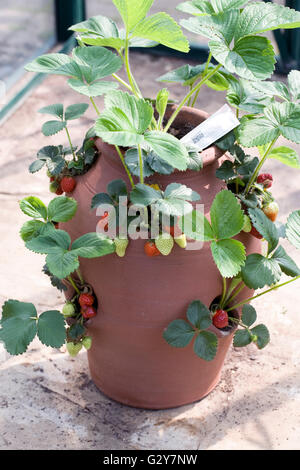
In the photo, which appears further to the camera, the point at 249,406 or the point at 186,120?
the point at 249,406

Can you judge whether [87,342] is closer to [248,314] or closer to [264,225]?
[248,314]

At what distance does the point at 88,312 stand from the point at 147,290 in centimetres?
16

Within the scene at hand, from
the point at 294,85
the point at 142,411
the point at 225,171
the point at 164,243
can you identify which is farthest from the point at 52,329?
the point at 294,85

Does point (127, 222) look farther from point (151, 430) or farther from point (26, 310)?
point (151, 430)

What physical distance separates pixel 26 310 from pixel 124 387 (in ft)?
1.17

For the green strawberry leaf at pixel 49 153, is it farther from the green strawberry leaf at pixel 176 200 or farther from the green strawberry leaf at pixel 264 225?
A: the green strawberry leaf at pixel 264 225

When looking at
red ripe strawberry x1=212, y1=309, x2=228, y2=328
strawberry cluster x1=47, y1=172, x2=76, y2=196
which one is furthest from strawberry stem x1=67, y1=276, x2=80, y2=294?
red ripe strawberry x1=212, y1=309, x2=228, y2=328

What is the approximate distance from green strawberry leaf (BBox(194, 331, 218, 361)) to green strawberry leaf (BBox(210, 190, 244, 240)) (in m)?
0.24

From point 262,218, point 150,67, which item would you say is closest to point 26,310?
point 262,218

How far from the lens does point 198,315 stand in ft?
4.92

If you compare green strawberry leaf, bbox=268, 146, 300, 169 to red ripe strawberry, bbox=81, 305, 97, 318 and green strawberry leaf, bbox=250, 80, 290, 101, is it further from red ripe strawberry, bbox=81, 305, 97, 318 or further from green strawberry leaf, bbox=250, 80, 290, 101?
red ripe strawberry, bbox=81, 305, 97, 318

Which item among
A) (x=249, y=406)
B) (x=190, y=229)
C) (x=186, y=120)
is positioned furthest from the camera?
(x=249, y=406)

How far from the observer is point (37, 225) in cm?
153

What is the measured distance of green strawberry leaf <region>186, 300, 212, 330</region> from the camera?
4.91 ft
